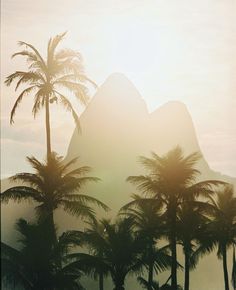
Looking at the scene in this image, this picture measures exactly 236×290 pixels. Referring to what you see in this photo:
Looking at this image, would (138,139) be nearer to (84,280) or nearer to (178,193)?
(84,280)

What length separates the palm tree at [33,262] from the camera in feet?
92.8

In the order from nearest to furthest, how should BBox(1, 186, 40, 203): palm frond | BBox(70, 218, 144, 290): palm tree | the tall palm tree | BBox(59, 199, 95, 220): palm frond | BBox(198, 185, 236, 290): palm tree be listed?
BBox(1, 186, 40, 203): palm frond < BBox(59, 199, 95, 220): palm frond < BBox(70, 218, 144, 290): palm tree < the tall palm tree < BBox(198, 185, 236, 290): palm tree

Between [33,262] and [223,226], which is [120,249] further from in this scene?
Answer: [223,226]

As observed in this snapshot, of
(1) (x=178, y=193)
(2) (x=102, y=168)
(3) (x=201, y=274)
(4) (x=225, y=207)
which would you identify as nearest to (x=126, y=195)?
(2) (x=102, y=168)

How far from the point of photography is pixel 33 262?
2862 cm

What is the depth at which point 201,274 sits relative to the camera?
6865 inches

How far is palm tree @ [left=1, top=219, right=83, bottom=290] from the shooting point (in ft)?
92.8

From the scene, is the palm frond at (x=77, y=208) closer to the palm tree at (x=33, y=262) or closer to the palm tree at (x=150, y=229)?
the palm tree at (x=33, y=262)

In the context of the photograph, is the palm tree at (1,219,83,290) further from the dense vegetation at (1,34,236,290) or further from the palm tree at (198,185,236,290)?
the palm tree at (198,185,236,290)

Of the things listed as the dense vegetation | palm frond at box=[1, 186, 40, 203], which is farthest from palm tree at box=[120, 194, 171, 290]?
palm frond at box=[1, 186, 40, 203]

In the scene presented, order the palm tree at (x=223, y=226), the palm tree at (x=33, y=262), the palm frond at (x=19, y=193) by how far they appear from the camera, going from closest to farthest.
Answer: the palm tree at (x=33, y=262) → the palm frond at (x=19, y=193) → the palm tree at (x=223, y=226)

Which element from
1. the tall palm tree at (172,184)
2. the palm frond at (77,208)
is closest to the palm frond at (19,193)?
the palm frond at (77,208)

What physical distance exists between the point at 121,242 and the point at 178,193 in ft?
16.9

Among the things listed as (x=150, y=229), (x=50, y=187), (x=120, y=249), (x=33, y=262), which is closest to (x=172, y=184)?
(x=150, y=229)
